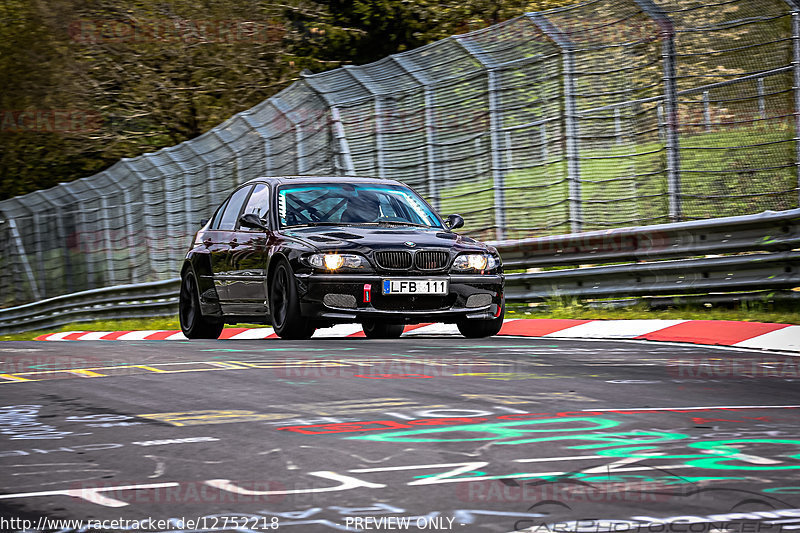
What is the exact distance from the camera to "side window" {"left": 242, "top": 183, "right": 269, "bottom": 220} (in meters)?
12.0

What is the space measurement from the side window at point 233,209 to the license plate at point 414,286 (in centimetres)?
252

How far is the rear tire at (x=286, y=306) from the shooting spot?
1074cm

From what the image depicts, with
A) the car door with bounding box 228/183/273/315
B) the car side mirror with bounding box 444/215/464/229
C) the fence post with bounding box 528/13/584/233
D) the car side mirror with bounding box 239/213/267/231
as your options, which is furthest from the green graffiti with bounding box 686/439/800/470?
the fence post with bounding box 528/13/584/233

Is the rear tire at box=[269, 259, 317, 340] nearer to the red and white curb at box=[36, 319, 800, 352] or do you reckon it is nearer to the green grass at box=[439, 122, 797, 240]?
the red and white curb at box=[36, 319, 800, 352]

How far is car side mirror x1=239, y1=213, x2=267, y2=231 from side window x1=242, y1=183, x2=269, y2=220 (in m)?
0.24

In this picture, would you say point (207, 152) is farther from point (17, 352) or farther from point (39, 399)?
point (39, 399)

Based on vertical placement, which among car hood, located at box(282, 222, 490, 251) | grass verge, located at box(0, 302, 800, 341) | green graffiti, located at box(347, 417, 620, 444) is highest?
car hood, located at box(282, 222, 490, 251)

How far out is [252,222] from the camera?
11.6 meters

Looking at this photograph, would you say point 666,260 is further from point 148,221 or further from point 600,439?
point 148,221

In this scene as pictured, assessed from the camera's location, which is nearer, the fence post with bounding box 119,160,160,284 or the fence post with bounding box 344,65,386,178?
the fence post with bounding box 344,65,386,178

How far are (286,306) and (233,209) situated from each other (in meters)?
2.35

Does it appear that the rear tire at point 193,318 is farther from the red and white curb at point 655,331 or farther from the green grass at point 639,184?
the green grass at point 639,184

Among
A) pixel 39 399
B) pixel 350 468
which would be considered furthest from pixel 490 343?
pixel 350 468

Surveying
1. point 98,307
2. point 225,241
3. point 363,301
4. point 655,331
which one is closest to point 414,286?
point 363,301
